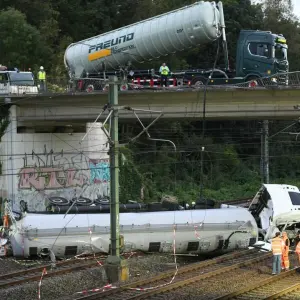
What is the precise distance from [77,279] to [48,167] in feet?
58.7

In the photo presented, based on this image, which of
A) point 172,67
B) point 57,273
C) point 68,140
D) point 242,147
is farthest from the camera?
point 242,147

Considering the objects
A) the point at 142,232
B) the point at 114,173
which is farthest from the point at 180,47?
the point at 114,173

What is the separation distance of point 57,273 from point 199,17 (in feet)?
55.3

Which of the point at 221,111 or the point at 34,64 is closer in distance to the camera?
the point at 221,111

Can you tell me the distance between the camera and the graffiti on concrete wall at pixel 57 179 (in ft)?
112

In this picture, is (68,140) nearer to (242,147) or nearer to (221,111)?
(221,111)

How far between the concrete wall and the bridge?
151 cm

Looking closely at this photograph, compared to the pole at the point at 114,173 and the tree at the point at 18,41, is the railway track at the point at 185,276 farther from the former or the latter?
the tree at the point at 18,41

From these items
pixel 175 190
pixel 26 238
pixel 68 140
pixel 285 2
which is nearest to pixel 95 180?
pixel 68 140

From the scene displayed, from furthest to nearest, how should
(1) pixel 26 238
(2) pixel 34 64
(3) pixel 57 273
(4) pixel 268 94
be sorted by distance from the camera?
1. (2) pixel 34 64
2. (4) pixel 268 94
3. (1) pixel 26 238
4. (3) pixel 57 273

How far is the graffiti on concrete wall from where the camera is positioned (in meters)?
34.0

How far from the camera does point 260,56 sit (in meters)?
32.9

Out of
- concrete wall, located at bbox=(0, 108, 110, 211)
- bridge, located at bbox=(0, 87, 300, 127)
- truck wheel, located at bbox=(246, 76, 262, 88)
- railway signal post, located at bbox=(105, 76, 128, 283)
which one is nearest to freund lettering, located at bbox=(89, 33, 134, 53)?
bridge, located at bbox=(0, 87, 300, 127)

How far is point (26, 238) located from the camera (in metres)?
21.0
